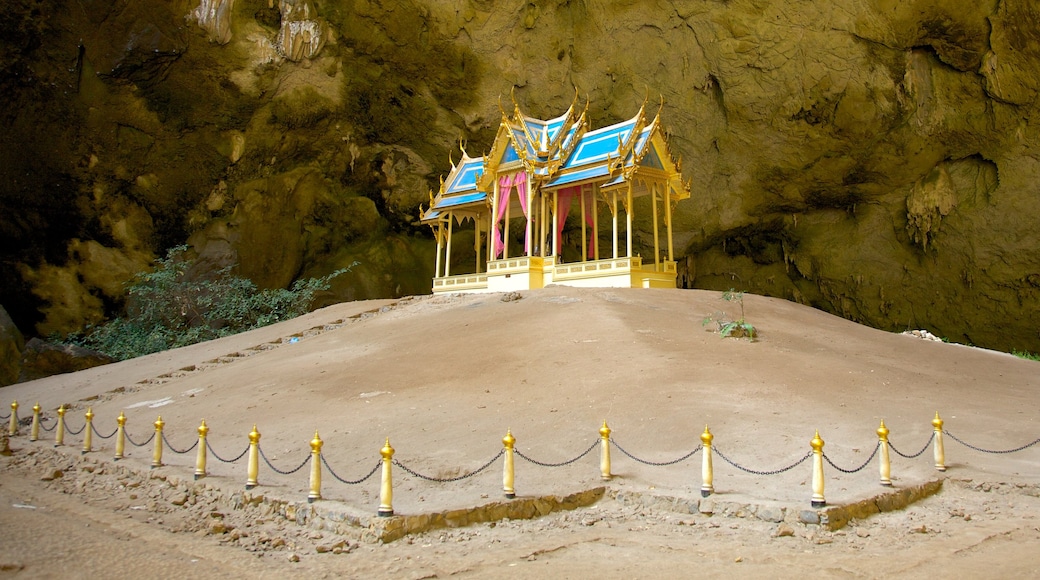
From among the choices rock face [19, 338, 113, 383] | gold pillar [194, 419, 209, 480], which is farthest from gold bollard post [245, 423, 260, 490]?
rock face [19, 338, 113, 383]

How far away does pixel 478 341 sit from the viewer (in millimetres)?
13164

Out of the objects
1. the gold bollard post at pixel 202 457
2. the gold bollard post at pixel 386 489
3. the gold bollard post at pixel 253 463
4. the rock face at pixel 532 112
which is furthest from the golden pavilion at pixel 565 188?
the gold bollard post at pixel 386 489

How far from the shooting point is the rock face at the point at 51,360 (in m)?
18.8

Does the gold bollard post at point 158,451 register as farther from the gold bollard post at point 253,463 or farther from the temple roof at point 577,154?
the temple roof at point 577,154

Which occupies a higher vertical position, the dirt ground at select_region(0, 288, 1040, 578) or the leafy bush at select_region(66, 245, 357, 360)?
the leafy bush at select_region(66, 245, 357, 360)

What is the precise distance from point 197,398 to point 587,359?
21.3 feet

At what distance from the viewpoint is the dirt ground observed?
5.55m

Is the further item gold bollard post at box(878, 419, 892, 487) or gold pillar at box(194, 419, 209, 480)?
gold pillar at box(194, 419, 209, 480)

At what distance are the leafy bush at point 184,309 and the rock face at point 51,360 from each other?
2.44m

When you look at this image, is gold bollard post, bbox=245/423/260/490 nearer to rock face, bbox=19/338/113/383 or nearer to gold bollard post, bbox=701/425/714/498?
gold bollard post, bbox=701/425/714/498

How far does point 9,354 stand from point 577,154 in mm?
15693

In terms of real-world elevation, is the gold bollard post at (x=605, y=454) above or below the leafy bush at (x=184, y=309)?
below

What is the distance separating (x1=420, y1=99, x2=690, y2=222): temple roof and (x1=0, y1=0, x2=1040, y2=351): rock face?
5702mm

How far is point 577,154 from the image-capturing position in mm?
20406
